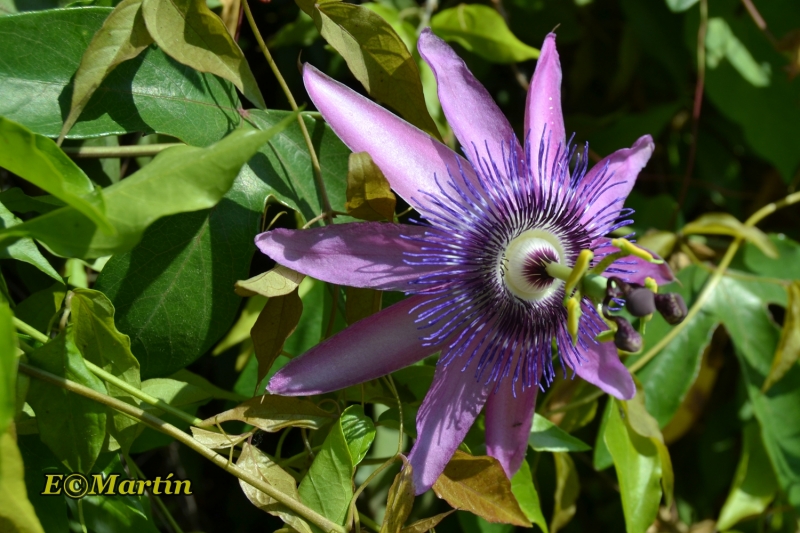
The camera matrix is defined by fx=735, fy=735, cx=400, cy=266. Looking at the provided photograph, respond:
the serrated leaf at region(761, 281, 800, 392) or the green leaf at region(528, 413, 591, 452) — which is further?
the serrated leaf at region(761, 281, 800, 392)

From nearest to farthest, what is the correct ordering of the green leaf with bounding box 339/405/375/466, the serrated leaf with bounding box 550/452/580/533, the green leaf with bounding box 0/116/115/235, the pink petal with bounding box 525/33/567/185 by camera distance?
the green leaf with bounding box 0/116/115/235
the green leaf with bounding box 339/405/375/466
the pink petal with bounding box 525/33/567/185
the serrated leaf with bounding box 550/452/580/533

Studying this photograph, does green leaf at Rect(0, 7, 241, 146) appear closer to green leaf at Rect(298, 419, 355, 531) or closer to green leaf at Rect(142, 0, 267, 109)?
green leaf at Rect(142, 0, 267, 109)

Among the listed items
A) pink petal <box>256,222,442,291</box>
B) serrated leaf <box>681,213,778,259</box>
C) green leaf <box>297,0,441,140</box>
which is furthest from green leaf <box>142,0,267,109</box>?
serrated leaf <box>681,213,778,259</box>

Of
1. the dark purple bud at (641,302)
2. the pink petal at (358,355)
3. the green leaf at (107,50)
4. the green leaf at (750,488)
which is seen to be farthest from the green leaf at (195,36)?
the green leaf at (750,488)

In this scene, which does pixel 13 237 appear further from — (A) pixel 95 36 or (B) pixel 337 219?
(B) pixel 337 219

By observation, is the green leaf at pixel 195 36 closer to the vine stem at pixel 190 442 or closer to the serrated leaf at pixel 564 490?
the vine stem at pixel 190 442

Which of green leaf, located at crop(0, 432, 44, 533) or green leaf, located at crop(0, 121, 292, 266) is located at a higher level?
green leaf, located at crop(0, 121, 292, 266)

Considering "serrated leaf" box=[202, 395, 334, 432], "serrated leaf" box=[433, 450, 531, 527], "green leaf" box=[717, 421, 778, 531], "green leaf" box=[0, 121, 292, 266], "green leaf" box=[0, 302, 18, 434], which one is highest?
"green leaf" box=[0, 121, 292, 266]
